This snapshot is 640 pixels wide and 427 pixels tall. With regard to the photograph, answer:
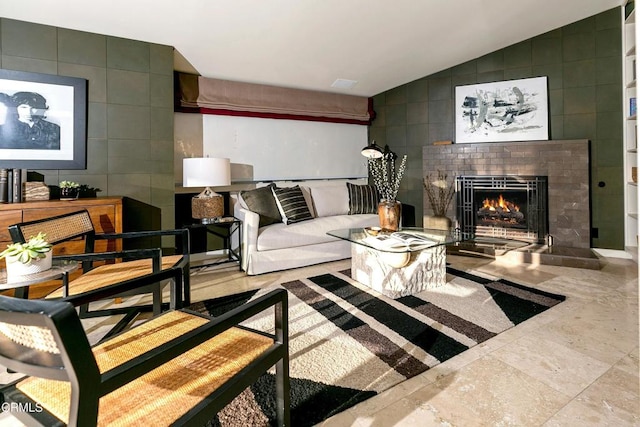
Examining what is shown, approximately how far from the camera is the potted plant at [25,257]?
4.96 feet

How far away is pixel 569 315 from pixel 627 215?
2.30 meters

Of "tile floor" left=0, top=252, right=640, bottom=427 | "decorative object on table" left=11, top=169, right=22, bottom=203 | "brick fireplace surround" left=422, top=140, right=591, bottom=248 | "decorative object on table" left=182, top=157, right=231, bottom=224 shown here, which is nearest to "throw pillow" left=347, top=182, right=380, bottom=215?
"brick fireplace surround" left=422, top=140, right=591, bottom=248

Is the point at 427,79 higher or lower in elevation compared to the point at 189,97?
higher

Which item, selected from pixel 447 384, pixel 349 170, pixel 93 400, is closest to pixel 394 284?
pixel 447 384

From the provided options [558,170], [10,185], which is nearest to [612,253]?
[558,170]

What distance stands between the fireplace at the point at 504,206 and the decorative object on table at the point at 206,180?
9.96ft

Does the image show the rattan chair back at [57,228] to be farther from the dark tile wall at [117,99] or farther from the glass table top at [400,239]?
the glass table top at [400,239]

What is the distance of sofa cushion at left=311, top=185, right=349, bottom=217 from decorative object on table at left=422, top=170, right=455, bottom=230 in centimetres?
119

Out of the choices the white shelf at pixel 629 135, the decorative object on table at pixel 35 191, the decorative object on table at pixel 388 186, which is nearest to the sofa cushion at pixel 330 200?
the decorative object on table at pixel 388 186

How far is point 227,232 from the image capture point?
409 cm

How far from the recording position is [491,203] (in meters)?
4.35

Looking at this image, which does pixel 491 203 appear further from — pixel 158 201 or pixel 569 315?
pixel 158 201

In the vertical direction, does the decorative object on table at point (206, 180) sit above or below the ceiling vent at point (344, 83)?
below

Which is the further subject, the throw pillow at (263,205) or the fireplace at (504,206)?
the fireplace at (504,206)
